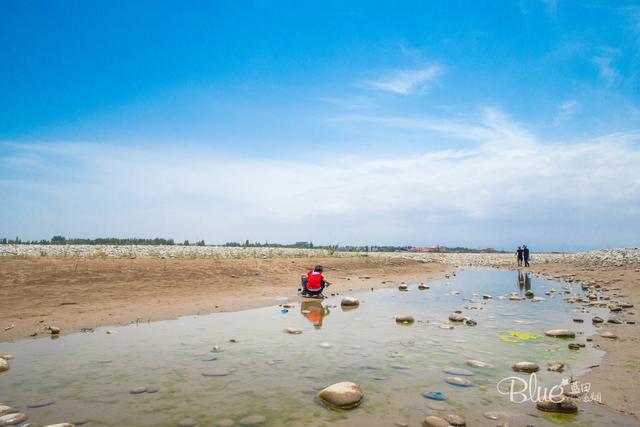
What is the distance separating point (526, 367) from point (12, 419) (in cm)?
709

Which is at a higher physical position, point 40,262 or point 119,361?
point 40,262

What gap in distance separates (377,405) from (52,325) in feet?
27.4

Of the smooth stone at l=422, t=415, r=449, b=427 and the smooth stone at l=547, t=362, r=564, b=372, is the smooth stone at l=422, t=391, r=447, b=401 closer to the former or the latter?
the smooth stone at l=422, t=415, r=449, b=427

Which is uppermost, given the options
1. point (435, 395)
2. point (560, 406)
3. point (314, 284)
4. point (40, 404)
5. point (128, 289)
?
point (314, 284)

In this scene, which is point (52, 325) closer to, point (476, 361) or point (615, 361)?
point (476, 361)

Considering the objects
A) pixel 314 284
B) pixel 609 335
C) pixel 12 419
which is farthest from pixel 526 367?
pixel 314 284

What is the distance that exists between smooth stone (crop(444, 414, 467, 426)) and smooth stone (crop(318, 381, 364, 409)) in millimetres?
1123

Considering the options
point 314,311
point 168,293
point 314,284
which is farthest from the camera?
point 314,284

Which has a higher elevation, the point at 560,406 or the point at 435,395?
the point at 560,406

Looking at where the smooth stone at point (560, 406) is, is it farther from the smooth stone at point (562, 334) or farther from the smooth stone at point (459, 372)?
the smooth stone at point (562, 334)

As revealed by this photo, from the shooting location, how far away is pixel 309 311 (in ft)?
39.8

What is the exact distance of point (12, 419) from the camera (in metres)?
4.39

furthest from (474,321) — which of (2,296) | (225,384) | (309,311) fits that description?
(2,296)

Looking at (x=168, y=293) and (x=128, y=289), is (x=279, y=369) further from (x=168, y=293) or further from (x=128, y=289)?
(x=128, y=289)
